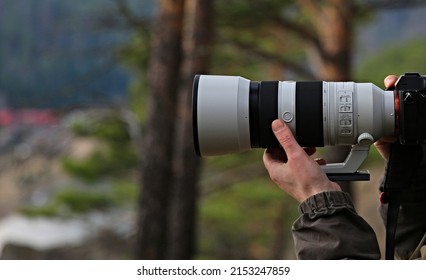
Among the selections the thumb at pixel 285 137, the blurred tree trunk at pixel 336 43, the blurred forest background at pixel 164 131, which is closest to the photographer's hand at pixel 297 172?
the thumb at pixel 285 137

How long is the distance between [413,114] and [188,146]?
14.4 ft

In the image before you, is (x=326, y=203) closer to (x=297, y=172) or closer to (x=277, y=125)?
(x=297, y=172)

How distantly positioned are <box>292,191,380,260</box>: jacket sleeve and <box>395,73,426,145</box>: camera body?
195 millimetres

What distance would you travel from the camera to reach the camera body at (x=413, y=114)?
1663 millimetres

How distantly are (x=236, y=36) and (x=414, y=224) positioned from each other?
22.4 feet

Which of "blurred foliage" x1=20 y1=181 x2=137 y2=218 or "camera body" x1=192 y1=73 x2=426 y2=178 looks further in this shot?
"blurred foliage" x1=20 y1=181 x2=137 y2=218

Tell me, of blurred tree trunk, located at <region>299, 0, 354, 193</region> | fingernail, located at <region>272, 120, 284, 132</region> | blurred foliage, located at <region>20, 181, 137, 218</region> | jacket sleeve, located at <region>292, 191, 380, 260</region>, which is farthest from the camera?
blurred foliage, located at <region>20, 181, 137, 218</region>

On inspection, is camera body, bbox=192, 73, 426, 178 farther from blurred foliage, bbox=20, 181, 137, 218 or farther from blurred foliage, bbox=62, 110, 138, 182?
blurred foliage, bbox=20, 181, 137, 218

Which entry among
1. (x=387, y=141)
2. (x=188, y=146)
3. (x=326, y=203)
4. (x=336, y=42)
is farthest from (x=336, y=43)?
(x=326, y=203)

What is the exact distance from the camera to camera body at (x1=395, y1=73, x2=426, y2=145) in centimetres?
166

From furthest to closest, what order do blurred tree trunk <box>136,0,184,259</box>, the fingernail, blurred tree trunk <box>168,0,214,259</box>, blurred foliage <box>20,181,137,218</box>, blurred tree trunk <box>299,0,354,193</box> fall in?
1. blurred foliage <box>20,181,137,218</box>
2. blurred tree trunk <box>299,0,354,193</box>
3. blurred tree trunk <box>168,0,214,259</box>
4. blurred tree trunk <box>136,0,184,259</box>
5. the fingernail

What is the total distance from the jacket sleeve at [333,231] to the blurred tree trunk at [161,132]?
3.92m

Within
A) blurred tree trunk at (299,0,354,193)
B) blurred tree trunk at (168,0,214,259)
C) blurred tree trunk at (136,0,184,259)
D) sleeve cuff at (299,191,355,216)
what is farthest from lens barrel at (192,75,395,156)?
blurred tree trunk at (299,0,354,193)

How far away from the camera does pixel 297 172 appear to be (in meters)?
1.60
